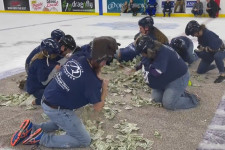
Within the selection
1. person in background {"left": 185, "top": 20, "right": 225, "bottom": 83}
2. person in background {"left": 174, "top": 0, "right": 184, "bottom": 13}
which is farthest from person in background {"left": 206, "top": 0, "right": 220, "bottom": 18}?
person in background {"left": 185, "top": 20, "right": 225, "bottom": 83}

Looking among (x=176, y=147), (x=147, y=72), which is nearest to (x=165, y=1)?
(x=147, y=72)

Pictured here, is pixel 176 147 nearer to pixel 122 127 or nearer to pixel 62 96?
pixel 122 127

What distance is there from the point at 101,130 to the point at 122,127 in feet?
0.97

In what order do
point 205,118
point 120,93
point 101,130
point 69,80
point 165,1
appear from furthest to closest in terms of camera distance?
point 165,1, point 120,93, point 205,118, point 101,130, point 69,80

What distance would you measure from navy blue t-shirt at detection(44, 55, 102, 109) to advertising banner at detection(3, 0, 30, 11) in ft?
70.0

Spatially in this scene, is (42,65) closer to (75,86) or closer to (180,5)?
(75,86)

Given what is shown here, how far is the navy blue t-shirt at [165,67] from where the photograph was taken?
156 inches

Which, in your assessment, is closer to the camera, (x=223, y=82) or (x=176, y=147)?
(x=176, y=147)

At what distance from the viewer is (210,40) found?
567cm

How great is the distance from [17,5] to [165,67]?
2177cm

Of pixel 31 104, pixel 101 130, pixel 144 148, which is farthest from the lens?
pixel 31 104

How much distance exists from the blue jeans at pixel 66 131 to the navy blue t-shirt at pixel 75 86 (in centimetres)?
11

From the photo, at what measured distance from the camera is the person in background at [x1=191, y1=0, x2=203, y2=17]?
17047 mm

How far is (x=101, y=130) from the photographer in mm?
3805
